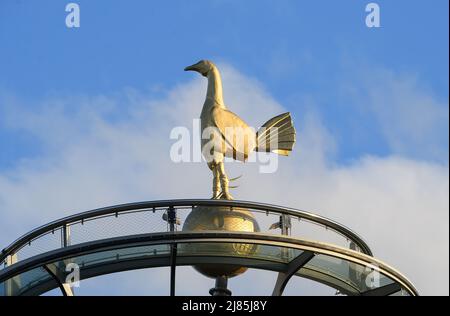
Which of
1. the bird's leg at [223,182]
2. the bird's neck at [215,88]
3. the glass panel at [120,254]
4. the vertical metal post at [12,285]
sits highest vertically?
the bird's neck at [215,88]

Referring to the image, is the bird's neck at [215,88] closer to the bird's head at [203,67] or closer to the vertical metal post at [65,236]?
the bird's head at [203,67]

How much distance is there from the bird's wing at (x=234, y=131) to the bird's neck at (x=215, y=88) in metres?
0.42

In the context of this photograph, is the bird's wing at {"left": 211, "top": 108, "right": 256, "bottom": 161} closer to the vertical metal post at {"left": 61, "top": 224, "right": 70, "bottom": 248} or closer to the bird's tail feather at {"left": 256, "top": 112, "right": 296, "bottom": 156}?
the bird's tail feather at {"left": 256, "top": 112, "right": 296, "bottom": 156}

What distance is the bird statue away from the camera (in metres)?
27.0

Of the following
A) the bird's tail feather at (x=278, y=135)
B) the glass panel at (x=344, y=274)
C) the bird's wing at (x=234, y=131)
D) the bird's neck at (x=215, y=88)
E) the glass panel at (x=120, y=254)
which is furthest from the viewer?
the bird's tail feather at (x=278, y=135)

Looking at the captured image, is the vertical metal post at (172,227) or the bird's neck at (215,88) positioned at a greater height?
the bird's neck at (215,88)

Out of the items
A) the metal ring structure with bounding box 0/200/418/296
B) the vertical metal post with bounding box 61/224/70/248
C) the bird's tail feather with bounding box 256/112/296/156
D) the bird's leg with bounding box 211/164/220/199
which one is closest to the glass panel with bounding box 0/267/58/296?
the metal ring structure with bounding box 0/200/418/296

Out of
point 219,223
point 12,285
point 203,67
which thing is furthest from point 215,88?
point 12,285

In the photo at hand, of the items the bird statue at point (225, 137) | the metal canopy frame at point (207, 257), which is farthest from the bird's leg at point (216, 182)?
the metal canopy frame at point (207, 257)

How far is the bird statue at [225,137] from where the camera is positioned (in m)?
27.0

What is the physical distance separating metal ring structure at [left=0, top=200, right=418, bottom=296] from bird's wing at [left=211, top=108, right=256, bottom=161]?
8.55ft

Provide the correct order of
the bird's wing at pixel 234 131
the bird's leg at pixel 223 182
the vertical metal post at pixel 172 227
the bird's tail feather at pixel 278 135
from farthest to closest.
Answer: the bird's tail feather at pixel 278 135, the bird's wing at pixel 234 131, the bird's leg at pixel 223 182, the vertical metal post at pixel 172 227
